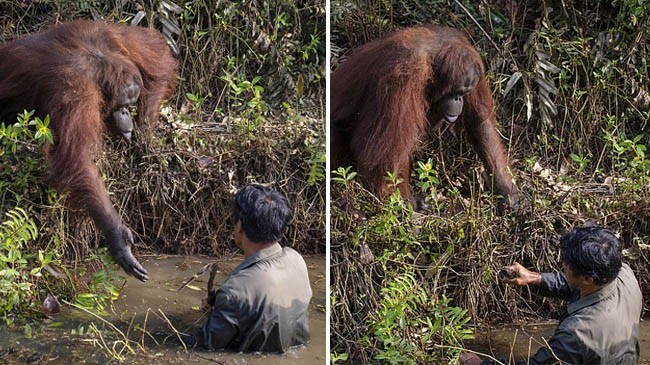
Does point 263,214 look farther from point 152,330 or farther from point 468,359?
Answer: point 468,359

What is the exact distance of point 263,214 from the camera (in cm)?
195

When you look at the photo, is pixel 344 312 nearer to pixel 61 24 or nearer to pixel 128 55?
pixel 128 55

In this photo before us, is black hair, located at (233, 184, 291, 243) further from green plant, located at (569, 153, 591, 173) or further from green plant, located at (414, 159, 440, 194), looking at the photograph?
green plant, located at (569, 153, 591, 173)

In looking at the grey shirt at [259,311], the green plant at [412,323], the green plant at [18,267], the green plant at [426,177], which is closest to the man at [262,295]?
the grey shirt at [259,311]

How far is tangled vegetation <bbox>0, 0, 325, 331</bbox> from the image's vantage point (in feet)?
6.68

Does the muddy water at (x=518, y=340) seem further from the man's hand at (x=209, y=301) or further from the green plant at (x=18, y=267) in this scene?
the green plant at (x=18, y=267)

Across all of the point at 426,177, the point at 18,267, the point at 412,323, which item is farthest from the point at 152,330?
the point at 426,177

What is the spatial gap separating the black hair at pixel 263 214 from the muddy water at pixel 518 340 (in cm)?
48

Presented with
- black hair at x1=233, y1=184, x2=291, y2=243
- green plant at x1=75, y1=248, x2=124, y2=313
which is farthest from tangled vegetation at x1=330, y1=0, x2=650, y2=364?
green plant at x1=75, y1=248, x2=124, y2=313

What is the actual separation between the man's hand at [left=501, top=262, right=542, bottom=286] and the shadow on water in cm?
40

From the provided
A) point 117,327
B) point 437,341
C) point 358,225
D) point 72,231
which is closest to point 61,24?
point 72,231

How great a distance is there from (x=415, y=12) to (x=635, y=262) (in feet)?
2.43

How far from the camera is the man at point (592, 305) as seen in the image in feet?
6.11

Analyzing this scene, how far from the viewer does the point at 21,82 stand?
7.02 feet
